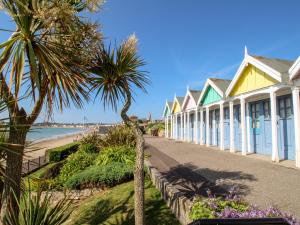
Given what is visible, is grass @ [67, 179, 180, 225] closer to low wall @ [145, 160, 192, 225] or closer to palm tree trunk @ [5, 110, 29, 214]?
low wall @ [145, 160, 192, 225]

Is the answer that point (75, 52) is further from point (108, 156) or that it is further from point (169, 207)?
point (108, 156)

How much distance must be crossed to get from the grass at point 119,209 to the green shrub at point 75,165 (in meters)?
2.36

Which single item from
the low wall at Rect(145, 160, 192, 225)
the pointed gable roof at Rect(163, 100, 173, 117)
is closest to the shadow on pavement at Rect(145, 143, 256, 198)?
the low wall at Rect(145, 160, 192, 225)

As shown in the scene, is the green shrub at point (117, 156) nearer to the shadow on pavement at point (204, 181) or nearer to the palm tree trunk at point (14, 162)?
the shadow on pavement at point (204, 181)

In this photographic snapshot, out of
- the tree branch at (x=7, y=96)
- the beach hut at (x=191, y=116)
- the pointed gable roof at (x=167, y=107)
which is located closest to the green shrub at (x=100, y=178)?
the tree branch at (x=7, y=96)

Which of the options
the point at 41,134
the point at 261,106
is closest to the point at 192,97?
the point at 261,106

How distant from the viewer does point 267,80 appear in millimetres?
11180

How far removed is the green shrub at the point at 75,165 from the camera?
9906mm

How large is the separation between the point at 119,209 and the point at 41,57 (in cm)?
451

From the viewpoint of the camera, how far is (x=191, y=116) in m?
24.9

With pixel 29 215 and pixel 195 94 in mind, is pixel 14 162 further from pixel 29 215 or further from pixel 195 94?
pixel 195 94

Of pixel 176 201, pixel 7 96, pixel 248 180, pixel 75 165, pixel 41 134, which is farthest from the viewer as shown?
pixel 41 134

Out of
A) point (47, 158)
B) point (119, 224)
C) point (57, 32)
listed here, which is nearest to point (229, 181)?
point (119, 224)

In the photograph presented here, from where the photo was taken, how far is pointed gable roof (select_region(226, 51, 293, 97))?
1011 centimetres
